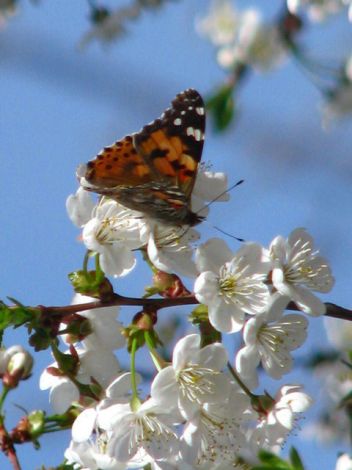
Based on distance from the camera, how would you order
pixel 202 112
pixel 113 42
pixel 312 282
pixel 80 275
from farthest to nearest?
1. pixel 113 42
2. pixel 202 112
3. pixel 312 282
4. pixel 80 275

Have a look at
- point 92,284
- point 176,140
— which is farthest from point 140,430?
point 176,140

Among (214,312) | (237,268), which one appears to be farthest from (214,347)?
(237,268)

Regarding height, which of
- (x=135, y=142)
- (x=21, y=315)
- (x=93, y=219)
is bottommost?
(x=21, y=315)

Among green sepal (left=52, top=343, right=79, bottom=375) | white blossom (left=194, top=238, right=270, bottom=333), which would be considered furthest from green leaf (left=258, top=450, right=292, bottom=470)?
green sepal (left=52, top=343, right=79, bottom=375)

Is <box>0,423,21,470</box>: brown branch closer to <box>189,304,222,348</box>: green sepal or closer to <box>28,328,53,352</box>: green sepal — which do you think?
<box>28,328,53,352</box>: green sepal

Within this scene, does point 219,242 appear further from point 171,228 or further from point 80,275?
point 80,275

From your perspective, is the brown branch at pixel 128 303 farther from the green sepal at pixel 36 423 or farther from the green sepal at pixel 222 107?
the green sepal at pixel 222 107

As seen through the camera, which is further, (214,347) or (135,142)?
(135,142)
